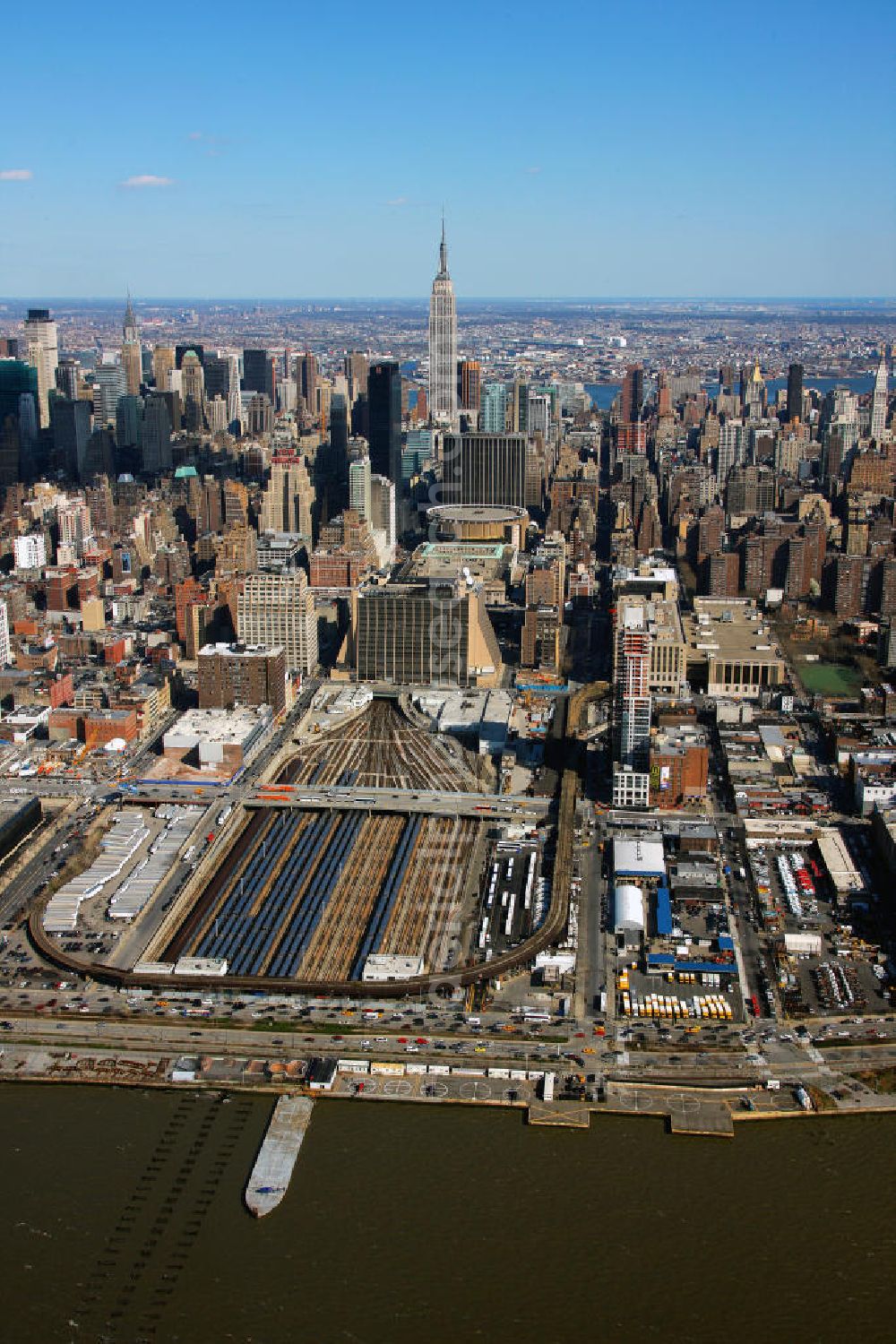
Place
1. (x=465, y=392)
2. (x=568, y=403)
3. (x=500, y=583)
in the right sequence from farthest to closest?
(x=568, y=403)
(x=465, y=392)
(x=500, y=583)

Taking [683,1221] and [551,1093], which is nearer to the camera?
[683,1221]

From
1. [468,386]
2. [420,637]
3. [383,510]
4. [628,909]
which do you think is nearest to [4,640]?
[420,637]

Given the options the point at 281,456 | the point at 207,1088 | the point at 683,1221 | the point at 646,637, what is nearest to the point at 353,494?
the point at 281,456

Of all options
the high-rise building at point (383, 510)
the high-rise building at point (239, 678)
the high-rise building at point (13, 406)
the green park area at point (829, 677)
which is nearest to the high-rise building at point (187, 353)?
the high-rise building at point (13, 406)

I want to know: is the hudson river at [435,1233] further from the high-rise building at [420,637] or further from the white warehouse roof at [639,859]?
the high-rise building at [420,637]

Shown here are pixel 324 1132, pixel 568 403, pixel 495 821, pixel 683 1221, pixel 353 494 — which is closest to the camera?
pixel 683 1221

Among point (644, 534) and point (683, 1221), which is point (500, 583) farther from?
point (683, 1221)

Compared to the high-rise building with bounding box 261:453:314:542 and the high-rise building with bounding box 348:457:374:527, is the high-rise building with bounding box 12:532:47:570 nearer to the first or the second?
the high-rise building with bounding box 261:453:314:542
